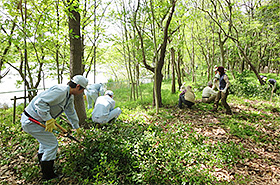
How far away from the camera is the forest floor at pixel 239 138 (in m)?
3.13

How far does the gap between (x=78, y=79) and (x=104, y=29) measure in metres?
6.62

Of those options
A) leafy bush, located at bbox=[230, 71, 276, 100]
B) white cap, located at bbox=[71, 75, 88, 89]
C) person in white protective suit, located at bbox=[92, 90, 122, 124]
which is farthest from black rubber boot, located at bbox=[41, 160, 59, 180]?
leafy bush, located at bbox=[230, 71, 276, 100]

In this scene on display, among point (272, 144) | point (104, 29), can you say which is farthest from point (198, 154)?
point (104, 29)

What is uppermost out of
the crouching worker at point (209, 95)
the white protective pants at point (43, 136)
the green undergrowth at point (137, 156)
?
the crouching worker at point (209, 95)

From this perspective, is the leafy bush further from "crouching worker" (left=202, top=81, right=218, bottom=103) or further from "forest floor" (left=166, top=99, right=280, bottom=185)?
"crouching worker" (left=202, top=81, right=218, bottom=103)

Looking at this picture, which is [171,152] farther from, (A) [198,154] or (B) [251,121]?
(B) [251,121]

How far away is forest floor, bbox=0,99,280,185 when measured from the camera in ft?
10.3

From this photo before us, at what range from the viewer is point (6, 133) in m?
4.17

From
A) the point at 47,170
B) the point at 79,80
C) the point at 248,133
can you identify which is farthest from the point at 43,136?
the point at 248,133

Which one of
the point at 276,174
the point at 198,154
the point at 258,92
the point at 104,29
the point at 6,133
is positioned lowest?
the point at 276,174

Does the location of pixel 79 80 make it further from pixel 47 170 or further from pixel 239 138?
pixel 239 138

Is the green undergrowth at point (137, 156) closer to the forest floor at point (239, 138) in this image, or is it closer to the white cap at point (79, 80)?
the forest floor at point (239, 138)

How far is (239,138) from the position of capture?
448 centimetres

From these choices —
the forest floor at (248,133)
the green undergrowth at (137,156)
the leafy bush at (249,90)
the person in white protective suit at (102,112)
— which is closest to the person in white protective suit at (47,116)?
the green undergrowth at (137,156)
